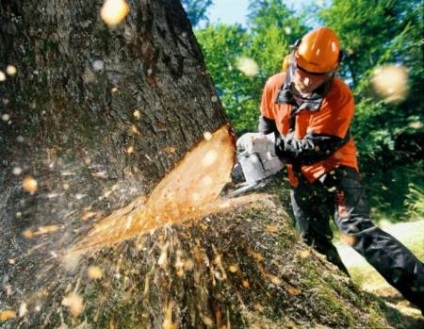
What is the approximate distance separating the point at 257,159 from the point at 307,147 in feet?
1.36

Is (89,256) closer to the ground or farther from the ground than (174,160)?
closer to the ground

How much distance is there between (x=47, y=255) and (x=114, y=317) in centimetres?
50

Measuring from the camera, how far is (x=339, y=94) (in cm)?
264

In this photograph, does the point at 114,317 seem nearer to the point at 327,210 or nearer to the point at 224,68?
the point at 327,210

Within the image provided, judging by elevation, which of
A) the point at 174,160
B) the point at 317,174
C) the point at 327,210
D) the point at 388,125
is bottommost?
the point at 388,125

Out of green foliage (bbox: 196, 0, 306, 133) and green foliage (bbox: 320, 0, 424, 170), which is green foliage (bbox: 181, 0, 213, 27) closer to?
green foliage (bbox: 196, 0, 306, 133)

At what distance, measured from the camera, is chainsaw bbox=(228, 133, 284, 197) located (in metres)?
2.83

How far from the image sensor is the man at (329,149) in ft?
7.52

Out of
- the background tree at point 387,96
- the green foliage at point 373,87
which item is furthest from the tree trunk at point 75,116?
the background tree at point 387,96

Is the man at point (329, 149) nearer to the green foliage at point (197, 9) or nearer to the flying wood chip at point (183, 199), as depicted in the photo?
the flying wood chip at point (183, 199)

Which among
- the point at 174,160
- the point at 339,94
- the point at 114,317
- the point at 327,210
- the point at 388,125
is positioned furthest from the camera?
the point at 388,125

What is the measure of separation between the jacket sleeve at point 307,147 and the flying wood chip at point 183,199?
0.59 m

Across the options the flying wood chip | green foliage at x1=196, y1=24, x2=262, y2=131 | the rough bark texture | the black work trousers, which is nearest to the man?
the black work trousers

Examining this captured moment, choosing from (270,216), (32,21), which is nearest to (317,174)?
(270,216)
